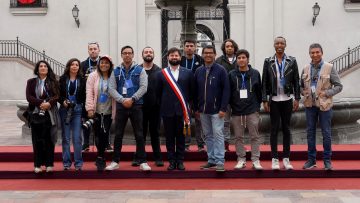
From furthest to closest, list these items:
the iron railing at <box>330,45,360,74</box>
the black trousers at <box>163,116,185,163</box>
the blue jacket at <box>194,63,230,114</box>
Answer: the iron railing at <box>330,45,360,74</box>, the black trousers at <box>163,116,185,163</box>, the blue jacket at <box>194,63,230,114</box>

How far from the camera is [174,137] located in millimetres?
9750

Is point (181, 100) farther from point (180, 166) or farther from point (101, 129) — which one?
point (101, 129)

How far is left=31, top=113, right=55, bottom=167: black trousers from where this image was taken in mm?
9672

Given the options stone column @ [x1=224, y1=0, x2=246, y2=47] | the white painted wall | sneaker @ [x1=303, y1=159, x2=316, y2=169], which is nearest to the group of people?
sneaker @ [x1=303, y1=159, x2=316, y2=169]

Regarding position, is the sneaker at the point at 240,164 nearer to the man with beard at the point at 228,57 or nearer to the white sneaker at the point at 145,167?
the man with beard at the point at 228,57

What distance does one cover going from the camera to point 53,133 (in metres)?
9.74

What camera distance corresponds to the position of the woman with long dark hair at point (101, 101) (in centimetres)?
962

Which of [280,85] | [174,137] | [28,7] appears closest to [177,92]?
[174,137]

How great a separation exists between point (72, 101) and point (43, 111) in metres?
0.48

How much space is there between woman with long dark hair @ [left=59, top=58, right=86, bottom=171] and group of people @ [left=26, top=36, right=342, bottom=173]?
0.02 m

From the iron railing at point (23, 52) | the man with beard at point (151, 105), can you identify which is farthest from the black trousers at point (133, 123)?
the iron railing at point (23, 52)

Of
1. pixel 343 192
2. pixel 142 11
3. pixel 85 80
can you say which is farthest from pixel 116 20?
pixel 343 192

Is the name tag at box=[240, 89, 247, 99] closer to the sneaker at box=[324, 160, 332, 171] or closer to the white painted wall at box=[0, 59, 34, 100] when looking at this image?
the sneaker at box=[324, 160, 332, 171]

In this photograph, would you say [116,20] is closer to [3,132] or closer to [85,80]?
[3,132]
